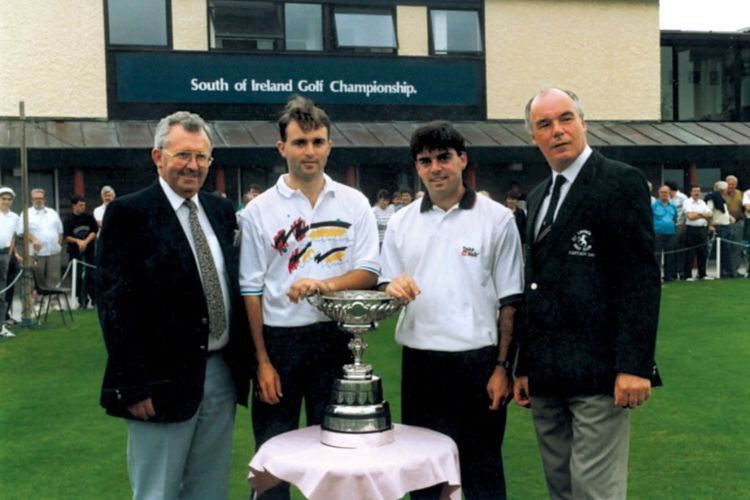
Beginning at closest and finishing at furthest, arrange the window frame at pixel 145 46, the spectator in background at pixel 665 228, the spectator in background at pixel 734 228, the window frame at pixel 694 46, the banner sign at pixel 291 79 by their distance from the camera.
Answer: the spectator in background at pixel 665 228 < the spectator in background at pixel 734 228 < the window frame at pixel 145 46 < the banner sign at pixel 291 79 < the window frame at pixel 694 46

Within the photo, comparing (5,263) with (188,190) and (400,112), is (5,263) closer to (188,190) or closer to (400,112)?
(188,190)

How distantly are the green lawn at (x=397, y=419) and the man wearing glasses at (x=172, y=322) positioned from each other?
0.88 m

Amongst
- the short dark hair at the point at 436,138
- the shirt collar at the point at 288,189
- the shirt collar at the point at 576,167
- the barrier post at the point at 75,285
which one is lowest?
the barrier post at the point at 75,285

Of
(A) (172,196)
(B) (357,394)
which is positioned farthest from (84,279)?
(B) (357,394)

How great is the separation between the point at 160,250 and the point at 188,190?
270 millimetres

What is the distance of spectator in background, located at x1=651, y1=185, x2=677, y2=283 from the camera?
1600 cm

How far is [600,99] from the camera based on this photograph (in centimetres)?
2145

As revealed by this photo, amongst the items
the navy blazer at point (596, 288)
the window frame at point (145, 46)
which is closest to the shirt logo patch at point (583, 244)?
the navy blazer at point (596, 288)

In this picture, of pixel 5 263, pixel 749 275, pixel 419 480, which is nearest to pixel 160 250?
pixel 419 480

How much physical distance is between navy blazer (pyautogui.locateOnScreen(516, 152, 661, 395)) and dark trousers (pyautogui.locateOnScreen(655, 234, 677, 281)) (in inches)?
525

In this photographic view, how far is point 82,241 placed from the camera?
14.0m

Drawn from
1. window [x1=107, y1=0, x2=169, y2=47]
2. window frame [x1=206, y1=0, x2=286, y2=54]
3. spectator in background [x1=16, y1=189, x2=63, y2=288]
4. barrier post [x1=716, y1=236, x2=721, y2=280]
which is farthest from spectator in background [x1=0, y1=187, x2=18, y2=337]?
A: barrier post [x1=716, y1=236, x2=721, y2=280]

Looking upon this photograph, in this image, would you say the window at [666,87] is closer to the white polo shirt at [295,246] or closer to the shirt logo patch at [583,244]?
the white polo shirt at [295,246]

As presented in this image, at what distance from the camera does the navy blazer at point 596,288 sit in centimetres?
323
